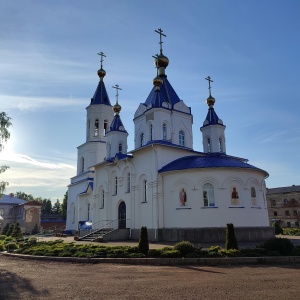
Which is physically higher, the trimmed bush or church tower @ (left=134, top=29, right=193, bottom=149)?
church tower @ (left=134, top=29, right=193, bottom=149)

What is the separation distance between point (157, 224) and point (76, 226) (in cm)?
1719

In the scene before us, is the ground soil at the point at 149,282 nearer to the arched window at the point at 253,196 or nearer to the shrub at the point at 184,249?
the shrub at the point at 184,249

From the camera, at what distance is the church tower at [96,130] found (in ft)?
115

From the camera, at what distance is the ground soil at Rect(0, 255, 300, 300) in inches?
274

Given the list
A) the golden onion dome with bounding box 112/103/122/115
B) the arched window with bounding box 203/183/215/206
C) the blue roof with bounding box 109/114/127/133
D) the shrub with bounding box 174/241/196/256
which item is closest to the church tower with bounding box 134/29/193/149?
the blue roof with bounding box 109/114/127/133

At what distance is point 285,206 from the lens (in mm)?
53219

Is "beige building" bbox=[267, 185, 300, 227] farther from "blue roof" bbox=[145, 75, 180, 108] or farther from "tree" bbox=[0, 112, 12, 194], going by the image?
"tree" bbox=[0, 112, 12, 194]

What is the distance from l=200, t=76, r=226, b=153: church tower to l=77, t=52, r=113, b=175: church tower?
1213 cm

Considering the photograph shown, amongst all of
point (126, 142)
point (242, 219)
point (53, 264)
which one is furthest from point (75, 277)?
point (126, 142)

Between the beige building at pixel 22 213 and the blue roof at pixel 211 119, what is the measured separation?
129ft

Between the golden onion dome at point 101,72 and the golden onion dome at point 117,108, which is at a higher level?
the golden onion dome at point 101,72

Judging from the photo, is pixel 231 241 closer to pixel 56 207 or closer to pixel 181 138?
pixel 181 138

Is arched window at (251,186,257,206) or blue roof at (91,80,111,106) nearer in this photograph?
arched window at (251,186,257,206)

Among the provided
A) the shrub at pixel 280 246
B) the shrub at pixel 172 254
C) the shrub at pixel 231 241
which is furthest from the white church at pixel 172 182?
the shrub at pixel 172 254
